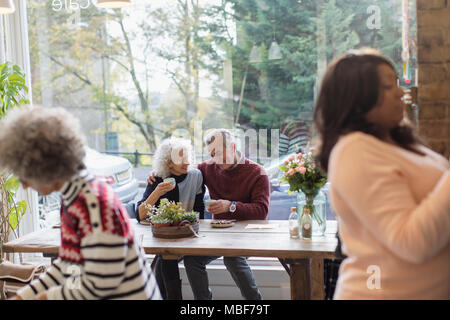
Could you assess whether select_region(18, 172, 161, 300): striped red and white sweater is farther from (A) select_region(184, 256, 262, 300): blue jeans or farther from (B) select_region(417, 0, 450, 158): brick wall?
(A) select_region(184, 256, 262, 300): blue jeans

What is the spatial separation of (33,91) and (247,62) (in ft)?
5.56

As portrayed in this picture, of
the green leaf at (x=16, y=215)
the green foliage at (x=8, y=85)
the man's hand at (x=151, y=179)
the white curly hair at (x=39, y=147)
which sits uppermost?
the green foliage at (x=8, y=85)

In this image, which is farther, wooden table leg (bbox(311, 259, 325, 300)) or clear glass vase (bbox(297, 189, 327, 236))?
clear glass vase (bbox(297, 189, 327, 236))

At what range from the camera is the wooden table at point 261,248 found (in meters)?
2.48

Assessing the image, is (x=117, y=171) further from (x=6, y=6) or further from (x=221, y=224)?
(x=6, y=6)

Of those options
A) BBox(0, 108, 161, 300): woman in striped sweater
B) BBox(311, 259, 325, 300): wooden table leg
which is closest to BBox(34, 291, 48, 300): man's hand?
BBox(0, 108, 161, 300): woman in striped sweater

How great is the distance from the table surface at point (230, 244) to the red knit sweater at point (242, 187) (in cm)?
22

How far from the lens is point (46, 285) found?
155 centimetres

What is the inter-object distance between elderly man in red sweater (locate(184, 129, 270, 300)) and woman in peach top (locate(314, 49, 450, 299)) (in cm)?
185

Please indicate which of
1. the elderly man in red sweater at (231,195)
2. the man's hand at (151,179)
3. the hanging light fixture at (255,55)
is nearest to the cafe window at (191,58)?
the hanging light fixture at (255,55)

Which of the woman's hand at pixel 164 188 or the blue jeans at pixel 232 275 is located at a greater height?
the woman's hand at pixel 164 188

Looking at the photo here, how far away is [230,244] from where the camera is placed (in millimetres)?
2615

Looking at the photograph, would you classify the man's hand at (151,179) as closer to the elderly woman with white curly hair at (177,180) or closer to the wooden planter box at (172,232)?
the elderly woman with white curly hair at (177,180)

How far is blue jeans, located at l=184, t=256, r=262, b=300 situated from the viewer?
3.17 metres
